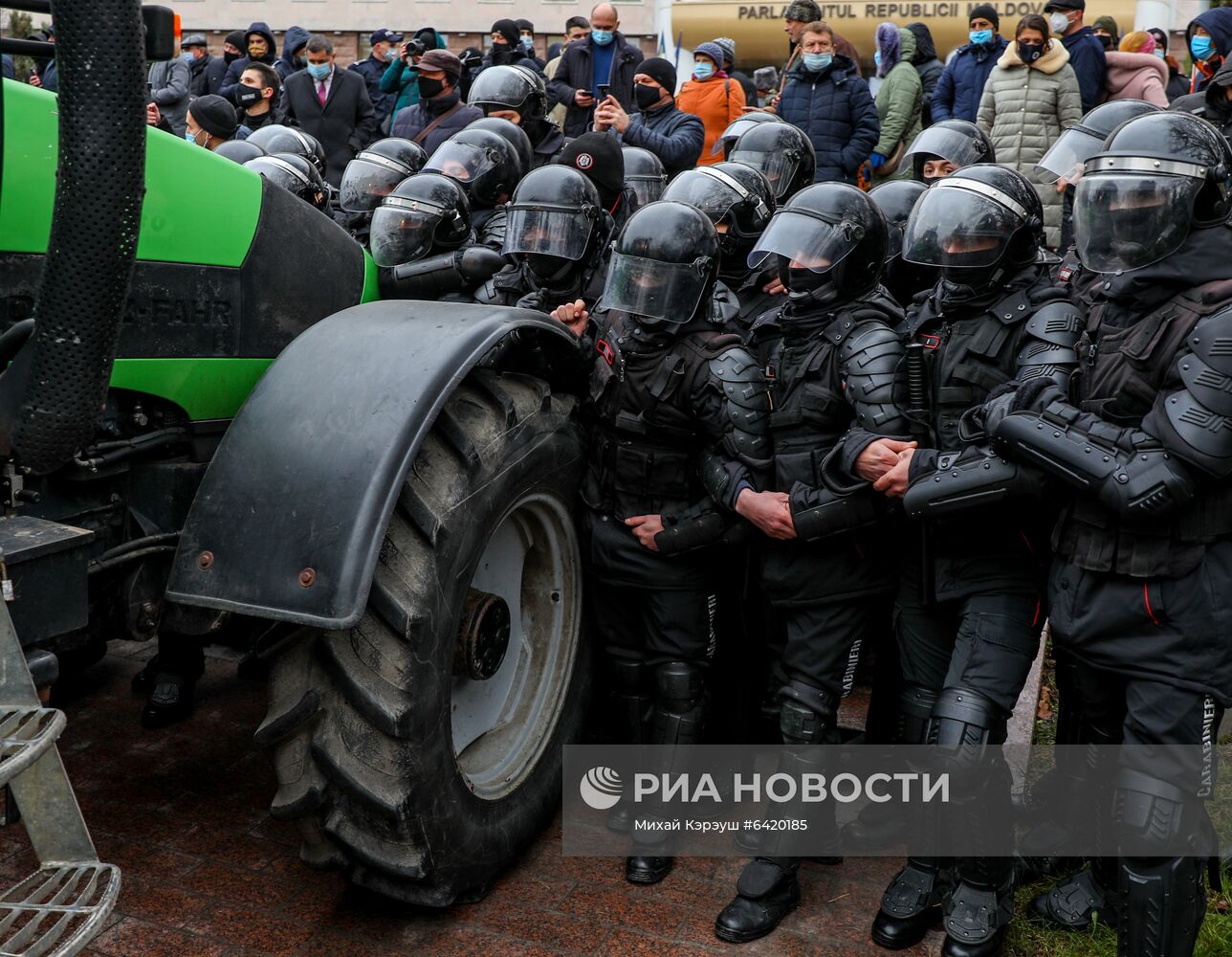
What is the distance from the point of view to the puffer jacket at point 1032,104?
24.8 feet

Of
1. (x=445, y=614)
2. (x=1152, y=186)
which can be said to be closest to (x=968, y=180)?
(x=1152, y=186)

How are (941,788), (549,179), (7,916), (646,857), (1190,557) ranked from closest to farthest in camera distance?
(7,916)
(1190,557)
(941,788)
(646,857)
(549,179)

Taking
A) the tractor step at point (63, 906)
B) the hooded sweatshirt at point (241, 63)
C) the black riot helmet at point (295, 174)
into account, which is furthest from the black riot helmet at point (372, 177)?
the hooded sweatshirt at point (241, 63)

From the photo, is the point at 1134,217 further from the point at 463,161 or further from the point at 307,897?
the point at 463,161

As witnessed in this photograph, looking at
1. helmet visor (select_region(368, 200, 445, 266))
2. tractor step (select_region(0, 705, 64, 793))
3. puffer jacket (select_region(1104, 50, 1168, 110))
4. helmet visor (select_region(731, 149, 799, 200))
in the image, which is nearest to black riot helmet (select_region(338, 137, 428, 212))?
helmet visor (select_region(368, 200, 445, 266))

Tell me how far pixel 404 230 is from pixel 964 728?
2932 mm

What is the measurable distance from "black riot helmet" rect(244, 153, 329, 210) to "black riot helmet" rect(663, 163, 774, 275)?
189 centimetres

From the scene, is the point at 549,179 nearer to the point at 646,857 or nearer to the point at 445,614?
the point at 445,614

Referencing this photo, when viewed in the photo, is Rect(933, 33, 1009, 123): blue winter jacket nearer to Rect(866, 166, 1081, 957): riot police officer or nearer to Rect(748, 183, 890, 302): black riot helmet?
Rect(748, 183, 890, 302): black riot helmet

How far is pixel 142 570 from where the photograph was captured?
311cm

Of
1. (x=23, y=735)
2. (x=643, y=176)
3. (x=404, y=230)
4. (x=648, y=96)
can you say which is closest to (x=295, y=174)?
(x=404, y=230)

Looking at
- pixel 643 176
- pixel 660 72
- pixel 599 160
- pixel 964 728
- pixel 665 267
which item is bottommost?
pixel 964 728

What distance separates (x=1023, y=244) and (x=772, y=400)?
0.84 meters

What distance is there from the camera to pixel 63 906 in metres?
2.23
